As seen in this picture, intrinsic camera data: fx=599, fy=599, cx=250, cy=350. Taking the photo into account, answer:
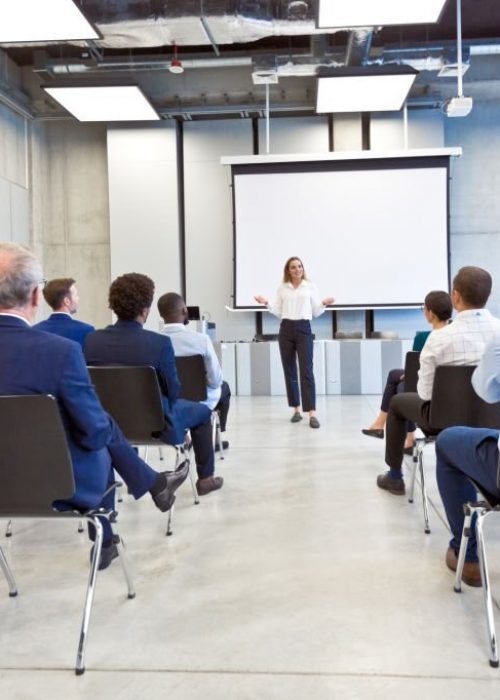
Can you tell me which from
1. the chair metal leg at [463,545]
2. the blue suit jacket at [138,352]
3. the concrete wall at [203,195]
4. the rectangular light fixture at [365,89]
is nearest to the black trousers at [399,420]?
the chair metal leg at [463,545]

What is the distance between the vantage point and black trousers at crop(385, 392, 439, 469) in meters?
3.10

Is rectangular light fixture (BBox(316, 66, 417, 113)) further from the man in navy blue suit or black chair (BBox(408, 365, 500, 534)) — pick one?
black chair (BBox(408, 365, 500, 534))

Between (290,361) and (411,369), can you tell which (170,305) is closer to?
(411,369)

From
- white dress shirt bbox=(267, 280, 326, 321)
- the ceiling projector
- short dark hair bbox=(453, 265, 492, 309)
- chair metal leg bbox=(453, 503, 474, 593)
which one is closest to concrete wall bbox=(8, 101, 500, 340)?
the ceiling projector

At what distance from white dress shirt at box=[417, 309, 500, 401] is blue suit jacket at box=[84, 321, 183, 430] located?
3.90 ft

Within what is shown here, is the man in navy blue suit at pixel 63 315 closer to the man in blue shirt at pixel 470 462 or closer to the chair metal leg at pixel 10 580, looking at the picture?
the chair metal leg at pixel 10 580

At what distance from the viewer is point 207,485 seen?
3.47 meters

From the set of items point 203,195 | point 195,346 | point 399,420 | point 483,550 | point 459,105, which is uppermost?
point 459,105

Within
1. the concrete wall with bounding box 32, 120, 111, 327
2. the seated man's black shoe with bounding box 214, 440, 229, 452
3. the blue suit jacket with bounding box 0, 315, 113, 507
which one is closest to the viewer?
the blue suit jacket with bounding box 0, 315, 113, 507

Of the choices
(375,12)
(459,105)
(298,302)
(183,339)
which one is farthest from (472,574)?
(459,105)

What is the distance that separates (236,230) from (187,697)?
7.08 meters

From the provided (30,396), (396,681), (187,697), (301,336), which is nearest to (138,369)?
(30,396)

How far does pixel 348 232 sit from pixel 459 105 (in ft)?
7.11

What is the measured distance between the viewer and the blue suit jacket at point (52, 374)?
1.74m
